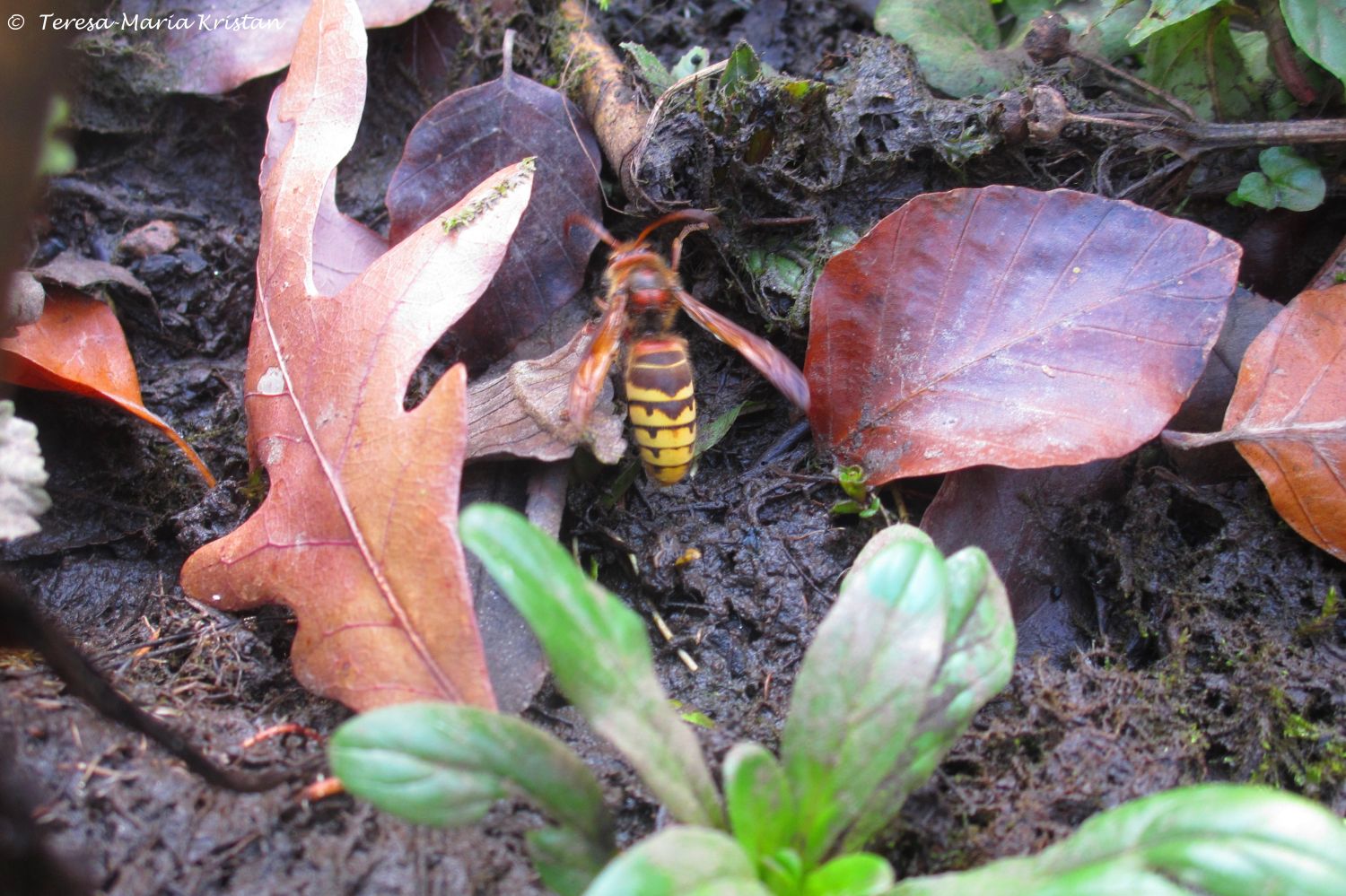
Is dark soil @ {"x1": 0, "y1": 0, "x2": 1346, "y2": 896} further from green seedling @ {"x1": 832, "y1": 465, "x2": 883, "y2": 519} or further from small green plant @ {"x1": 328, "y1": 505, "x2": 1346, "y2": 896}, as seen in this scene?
small green plant @ {"x1": 328, "y1": 505, "x2": 1346, "y2": 896}

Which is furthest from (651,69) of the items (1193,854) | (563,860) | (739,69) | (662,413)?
(1193,854)

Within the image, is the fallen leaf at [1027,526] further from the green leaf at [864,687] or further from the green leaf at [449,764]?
the green leaf at [449,764]

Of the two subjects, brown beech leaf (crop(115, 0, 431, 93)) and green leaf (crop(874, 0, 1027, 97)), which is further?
brown beech leaf (crop(115, 0, 431, 93))

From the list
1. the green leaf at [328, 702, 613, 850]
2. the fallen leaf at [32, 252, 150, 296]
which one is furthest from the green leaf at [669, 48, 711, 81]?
the green leaf at [328, 702, 613, 850]

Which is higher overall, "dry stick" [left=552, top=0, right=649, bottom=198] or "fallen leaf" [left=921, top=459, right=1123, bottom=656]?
"dry stick" [left=552, top=0, right=649, bottom=198]

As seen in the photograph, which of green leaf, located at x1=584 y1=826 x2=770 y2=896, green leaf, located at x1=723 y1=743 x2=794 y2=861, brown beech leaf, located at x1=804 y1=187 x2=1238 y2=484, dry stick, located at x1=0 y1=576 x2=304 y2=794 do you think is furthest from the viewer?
brown beech leaf, located at x1=804 y1=187 x2=1238 y2=484

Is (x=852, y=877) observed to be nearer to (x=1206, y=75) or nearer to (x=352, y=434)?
(x=352, y=434)

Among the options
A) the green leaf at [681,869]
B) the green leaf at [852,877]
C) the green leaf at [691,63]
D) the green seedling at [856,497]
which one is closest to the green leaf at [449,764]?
the green leaf at [681,869]
